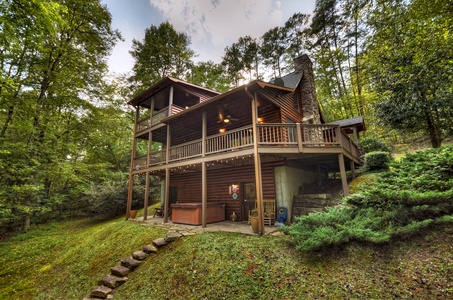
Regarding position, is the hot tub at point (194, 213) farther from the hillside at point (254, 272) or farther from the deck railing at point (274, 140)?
the deck railing at point (274, 140)

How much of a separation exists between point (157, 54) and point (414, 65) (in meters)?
20.8

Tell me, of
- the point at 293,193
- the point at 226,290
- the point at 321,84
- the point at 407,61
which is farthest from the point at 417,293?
the point at 321,84

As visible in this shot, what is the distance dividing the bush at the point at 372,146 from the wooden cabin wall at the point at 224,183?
8590 millimetres

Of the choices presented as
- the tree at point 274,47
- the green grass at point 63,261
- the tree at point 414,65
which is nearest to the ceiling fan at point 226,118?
the green grass at point 63,261

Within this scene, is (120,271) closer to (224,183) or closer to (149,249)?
(149,249)

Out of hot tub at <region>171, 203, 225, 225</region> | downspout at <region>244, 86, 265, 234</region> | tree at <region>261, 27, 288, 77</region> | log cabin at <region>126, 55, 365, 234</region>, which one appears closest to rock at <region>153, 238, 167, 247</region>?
log cabin at <region>126, 55, 365, 234</region>

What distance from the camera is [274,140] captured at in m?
7.48

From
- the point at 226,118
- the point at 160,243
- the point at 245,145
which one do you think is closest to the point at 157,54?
the point at 226,118

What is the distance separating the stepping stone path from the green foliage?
440 centimetres

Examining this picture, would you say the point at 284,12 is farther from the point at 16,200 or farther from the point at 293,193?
the point at 16,200

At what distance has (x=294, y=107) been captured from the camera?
12523 mm

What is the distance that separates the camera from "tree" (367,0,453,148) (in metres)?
6.95

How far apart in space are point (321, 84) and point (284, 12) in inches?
365

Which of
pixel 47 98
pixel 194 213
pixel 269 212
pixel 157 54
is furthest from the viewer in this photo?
pixel 157 54
